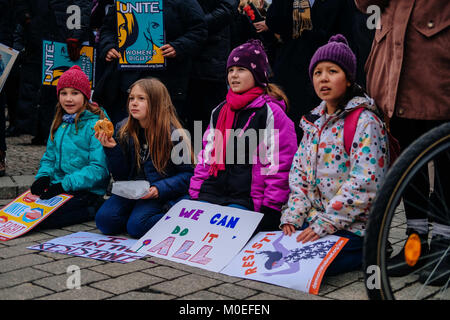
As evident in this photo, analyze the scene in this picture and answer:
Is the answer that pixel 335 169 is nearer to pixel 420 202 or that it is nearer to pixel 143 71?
pixel 420 202

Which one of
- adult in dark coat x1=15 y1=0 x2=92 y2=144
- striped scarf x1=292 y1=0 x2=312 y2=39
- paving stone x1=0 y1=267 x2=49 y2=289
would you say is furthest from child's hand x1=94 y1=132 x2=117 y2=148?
adult in dark coat x1=15 y1=0 x2=92 y2=144

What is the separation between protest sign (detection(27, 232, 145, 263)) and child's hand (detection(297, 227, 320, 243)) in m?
0.96

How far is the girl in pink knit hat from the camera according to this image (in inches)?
165

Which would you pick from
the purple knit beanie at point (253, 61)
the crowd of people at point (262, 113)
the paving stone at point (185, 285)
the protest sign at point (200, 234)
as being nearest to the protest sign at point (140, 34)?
the crowd of people at point (262, 113)

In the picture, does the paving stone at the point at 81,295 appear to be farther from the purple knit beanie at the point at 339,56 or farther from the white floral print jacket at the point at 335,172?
the purple knit beanie at the point at 339,56

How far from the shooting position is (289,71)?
4.19 meters

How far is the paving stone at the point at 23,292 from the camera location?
8.63 ft

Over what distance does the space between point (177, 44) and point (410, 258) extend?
2822 mm

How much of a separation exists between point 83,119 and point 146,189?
0.90 m

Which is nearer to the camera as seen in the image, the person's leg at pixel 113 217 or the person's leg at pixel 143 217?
the person's leg at pixel 143 217

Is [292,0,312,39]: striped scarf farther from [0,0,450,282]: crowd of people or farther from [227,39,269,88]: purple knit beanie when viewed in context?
[227,39,269,88]: purple knit beanie

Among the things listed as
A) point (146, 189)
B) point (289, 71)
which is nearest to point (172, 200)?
point (146, 189)
